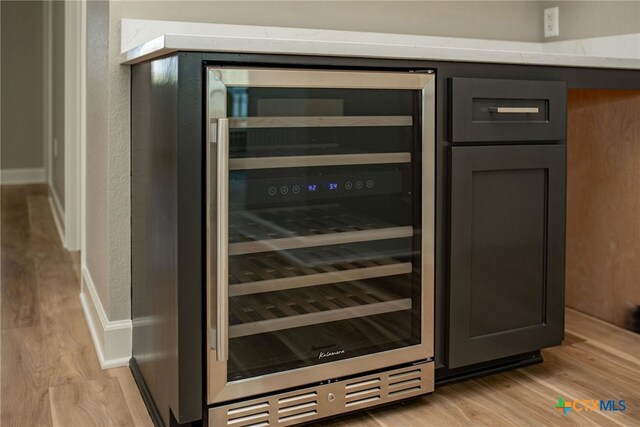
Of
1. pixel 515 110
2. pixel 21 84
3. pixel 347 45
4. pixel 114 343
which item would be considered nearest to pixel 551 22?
pixel 515 110

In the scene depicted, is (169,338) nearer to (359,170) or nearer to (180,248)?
(180,248)

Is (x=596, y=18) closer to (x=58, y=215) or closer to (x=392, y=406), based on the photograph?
(x=392, y=406)

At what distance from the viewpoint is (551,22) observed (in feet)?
8.86

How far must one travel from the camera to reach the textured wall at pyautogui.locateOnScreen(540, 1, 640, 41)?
7.84 ft

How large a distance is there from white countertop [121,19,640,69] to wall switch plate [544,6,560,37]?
42 mm

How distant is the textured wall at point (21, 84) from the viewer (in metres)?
6.66

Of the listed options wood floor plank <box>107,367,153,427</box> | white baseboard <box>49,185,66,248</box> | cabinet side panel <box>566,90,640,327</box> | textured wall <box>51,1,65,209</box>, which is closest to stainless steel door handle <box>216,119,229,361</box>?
wood floor plank <box>107,367,153,427</box>

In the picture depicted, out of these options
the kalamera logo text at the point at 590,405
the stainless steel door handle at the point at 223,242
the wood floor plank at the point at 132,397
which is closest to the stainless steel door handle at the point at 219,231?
the stainless steel door handle at the point at 223,242

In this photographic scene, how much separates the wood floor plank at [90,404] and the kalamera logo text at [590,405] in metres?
1.14

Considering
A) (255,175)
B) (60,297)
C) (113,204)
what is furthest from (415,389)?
(60,297)

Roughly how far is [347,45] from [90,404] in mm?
1160

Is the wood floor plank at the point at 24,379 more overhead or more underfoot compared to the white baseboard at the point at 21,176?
more underfoot

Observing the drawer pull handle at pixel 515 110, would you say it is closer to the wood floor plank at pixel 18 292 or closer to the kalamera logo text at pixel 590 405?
the kalamera logo text at pixel 590 405

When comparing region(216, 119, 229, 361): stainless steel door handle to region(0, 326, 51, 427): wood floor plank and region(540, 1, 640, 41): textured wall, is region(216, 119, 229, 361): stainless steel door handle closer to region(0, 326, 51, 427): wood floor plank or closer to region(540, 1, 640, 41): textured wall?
region(0, 326, 51, 427): wood floor plank
